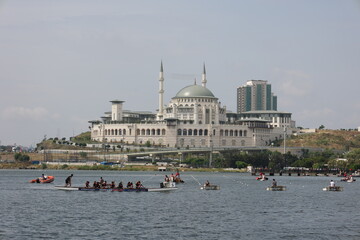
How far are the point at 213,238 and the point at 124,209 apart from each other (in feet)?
73.5

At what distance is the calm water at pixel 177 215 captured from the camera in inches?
2670

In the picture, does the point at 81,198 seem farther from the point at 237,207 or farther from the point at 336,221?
the point at 336,221

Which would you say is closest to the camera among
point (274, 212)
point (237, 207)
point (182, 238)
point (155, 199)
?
point (182, 238)

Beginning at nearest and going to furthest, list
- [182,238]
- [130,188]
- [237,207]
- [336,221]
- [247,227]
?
[182,238] → [247,227] → [336,221] → [237,207] → [130,188]

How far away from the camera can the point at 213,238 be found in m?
65.4

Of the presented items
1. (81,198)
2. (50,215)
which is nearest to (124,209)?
(50,215)

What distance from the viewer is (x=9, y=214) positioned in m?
80.8

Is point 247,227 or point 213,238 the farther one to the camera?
point 247,227

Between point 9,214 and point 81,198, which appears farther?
point 81,198

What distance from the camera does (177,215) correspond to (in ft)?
266

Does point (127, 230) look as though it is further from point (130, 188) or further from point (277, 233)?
point (130, 188)

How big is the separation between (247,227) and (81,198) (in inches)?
1320

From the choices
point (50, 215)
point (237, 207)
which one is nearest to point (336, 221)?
point (237, 207)

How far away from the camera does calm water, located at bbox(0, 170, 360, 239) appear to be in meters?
67.8
